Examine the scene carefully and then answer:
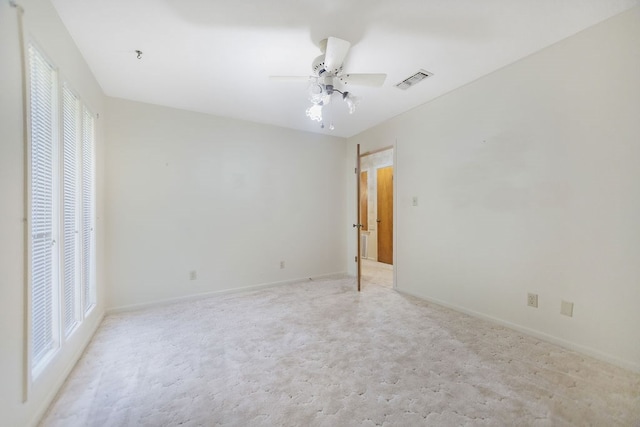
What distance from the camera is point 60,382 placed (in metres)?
1.69

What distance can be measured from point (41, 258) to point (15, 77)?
3.26ft

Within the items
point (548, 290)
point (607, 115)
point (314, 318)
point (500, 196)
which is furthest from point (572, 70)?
point (314, 318)

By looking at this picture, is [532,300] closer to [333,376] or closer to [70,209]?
[333,376]

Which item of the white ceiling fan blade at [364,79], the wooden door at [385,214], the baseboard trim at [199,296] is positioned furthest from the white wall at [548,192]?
the wooden door at [385,214]

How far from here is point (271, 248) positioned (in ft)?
13.0

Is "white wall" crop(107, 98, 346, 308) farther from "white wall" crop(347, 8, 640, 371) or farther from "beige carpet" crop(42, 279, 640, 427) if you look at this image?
"white wall" crop(347, 8, 640, 371)

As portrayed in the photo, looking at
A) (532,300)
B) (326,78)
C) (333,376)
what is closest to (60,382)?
(333,376)

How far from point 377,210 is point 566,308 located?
13.5 ft

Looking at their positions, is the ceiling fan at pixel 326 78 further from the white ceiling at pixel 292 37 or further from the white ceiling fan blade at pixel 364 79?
the white ceiling at pixel 292 37

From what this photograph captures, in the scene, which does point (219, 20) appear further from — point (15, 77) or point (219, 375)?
point (219, 375)

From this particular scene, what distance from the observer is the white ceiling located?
1727mm

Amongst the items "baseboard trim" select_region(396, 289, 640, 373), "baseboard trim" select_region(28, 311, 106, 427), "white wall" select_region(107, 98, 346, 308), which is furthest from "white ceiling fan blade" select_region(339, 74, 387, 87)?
"baseboard trim" select_region(28, 311, 106, 427)

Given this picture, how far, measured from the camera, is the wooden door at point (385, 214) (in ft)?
18.9

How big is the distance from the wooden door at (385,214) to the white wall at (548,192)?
8.02 ft
